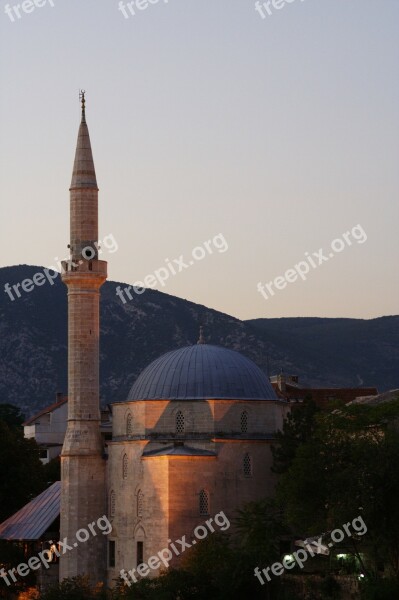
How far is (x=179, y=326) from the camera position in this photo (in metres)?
179

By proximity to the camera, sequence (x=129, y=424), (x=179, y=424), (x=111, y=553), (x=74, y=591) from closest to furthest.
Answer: (x=74, y=591)
(x=179, y=424)
(x=129, y=424)
(x=111, y=553)

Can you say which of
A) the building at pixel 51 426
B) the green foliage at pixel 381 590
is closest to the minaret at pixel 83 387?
the green foliage at pixel 381 590

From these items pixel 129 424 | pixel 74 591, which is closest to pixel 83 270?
pixel 129 424

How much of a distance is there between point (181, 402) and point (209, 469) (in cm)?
272

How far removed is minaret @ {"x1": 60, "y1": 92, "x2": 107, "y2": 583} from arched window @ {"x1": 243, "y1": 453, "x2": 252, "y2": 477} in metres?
5.90

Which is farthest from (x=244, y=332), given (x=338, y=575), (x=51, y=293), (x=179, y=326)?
(x=338, y=575)

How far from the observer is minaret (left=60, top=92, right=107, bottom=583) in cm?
5528

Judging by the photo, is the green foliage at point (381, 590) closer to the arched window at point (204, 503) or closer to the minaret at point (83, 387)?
the arched window at point (204, 503)

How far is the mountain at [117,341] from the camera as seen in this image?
166500 mm

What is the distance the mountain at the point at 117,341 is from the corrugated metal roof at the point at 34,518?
99.6 metres

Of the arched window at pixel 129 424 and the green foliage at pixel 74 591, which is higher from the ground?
the arched window at pixel 129 424

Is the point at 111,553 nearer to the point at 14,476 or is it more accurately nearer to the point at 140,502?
the point at 140,502

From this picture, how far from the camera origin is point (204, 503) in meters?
52.1

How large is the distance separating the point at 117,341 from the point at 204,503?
126 meters
